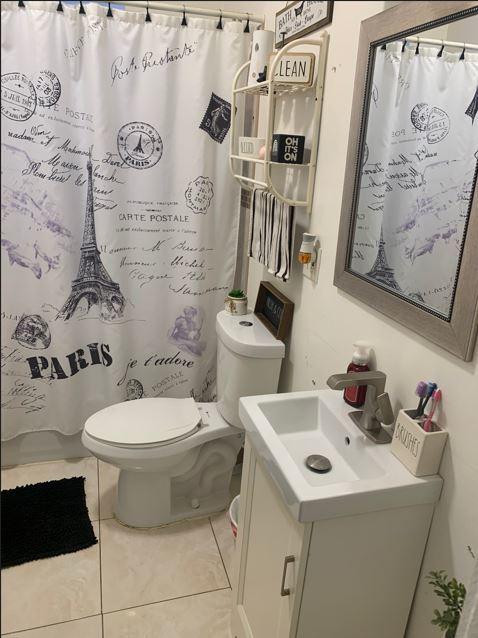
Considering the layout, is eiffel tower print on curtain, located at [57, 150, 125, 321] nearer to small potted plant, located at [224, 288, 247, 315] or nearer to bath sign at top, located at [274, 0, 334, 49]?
small potted plant, located at [224, 288, 247, 315]

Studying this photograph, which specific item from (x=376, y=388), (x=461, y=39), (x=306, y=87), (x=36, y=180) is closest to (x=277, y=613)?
(x=376, y=388)

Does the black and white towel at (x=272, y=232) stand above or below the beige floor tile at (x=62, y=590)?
above

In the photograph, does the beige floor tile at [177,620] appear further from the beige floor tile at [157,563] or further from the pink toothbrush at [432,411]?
the pink toothbrush at [432,411]

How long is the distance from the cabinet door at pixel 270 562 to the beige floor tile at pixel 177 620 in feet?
0.84

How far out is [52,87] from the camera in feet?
6.11

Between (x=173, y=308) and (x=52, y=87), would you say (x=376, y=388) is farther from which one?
(x=52, y=87)

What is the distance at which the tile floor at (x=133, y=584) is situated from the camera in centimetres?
159

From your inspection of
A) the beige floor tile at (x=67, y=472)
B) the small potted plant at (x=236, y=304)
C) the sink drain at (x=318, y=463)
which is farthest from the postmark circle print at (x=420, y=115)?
the beige floor tile at (x=67, y=472)

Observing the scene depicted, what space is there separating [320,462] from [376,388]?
0.24 metres

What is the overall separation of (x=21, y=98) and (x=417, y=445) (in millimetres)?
1768

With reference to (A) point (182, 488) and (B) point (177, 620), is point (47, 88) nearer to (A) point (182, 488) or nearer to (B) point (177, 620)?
(A) point (182, 488)

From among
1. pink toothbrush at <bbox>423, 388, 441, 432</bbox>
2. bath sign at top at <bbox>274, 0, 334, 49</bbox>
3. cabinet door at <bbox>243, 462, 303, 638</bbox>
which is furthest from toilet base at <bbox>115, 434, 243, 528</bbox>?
bath sign at top at <bbox>274, 0, 334, 49</bbox>

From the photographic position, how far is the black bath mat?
72.3 inches

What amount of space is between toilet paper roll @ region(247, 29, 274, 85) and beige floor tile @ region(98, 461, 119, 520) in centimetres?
162
